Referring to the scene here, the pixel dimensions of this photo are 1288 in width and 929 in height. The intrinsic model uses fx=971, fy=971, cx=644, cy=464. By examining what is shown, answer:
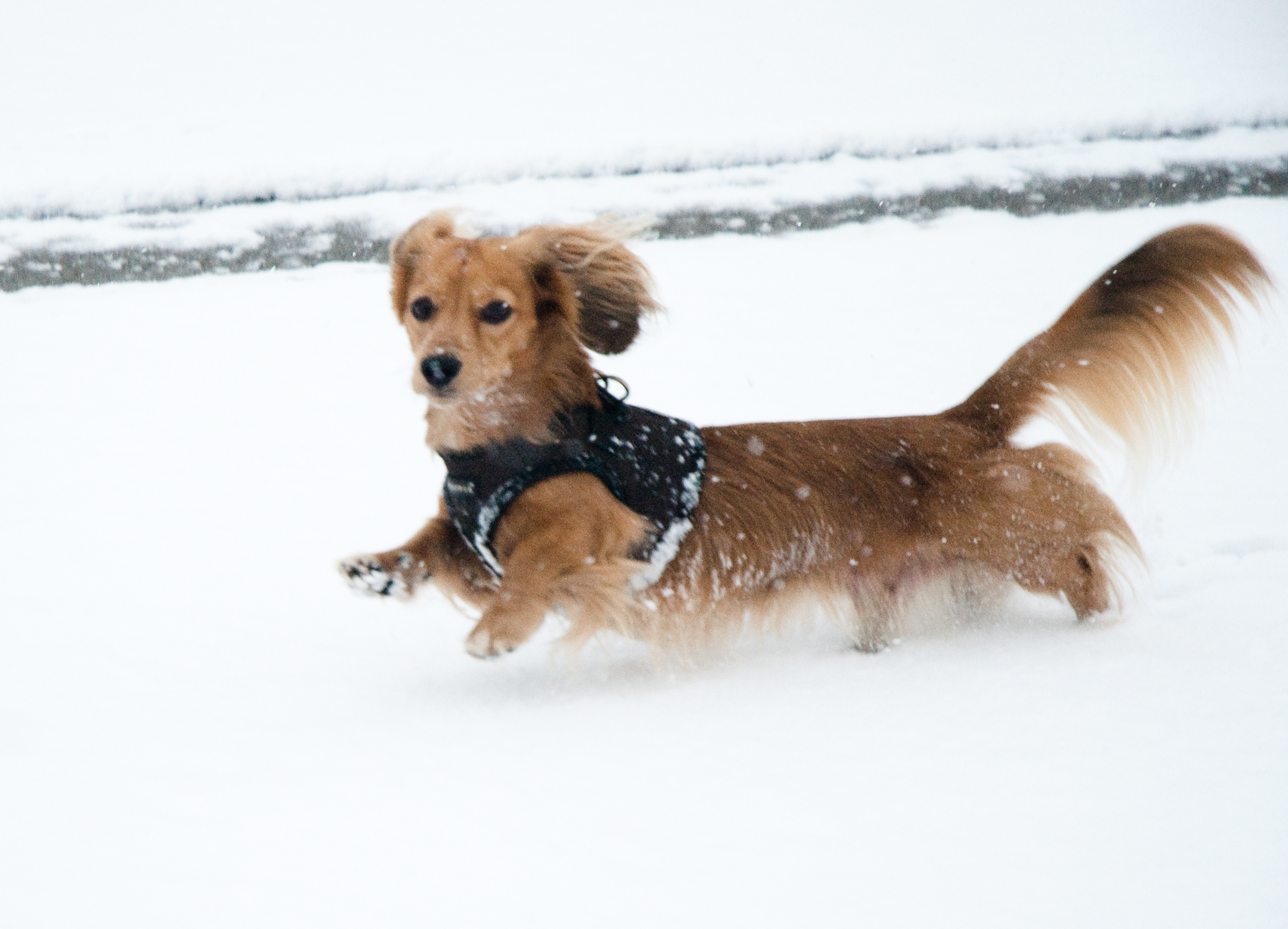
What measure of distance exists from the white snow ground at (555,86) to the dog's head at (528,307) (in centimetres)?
406

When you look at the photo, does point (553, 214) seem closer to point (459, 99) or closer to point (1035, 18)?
point (459, 99)

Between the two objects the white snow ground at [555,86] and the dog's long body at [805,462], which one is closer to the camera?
the dog's long body at [805,462]

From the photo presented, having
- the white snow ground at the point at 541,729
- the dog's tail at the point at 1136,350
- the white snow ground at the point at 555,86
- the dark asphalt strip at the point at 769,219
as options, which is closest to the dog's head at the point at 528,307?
the white snow ground at the point at 541,729

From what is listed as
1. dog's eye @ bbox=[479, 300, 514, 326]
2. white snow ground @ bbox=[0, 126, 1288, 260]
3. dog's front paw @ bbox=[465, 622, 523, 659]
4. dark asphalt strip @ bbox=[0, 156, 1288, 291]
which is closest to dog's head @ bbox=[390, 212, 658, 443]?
dog's eye @ bbox=[479, 300, 514, 326]

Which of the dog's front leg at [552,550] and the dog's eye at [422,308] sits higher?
the dog's eye at [422,308]

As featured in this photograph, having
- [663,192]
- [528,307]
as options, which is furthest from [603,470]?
[663,192]

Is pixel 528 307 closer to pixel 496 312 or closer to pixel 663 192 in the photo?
pixel 496 312

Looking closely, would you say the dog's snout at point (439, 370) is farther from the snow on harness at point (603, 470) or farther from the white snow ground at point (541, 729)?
the white snow ground at point (541, 729)

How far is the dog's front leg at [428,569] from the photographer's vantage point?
2.02 metres

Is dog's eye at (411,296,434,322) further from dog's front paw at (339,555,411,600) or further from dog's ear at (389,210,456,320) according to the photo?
dog's front paw at (339,555,411,600)

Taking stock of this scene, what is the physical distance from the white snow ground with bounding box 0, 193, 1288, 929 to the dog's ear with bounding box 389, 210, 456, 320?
1.82 ft

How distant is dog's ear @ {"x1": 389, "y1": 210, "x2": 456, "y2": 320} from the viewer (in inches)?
86.4

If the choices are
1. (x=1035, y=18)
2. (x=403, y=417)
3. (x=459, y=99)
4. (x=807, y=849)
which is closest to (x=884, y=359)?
(x=403, y=417)

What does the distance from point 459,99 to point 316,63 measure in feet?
4.07
